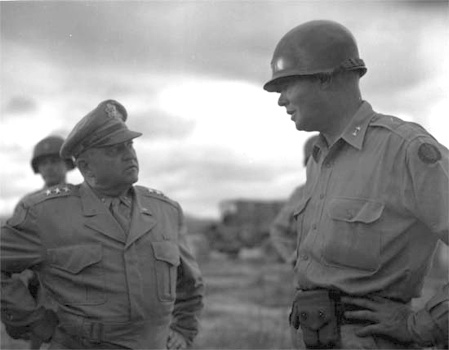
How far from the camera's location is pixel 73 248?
4.07 metres

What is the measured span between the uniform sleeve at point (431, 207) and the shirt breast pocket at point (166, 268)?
180 centimetres

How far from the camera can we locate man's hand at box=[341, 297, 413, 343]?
2715 mm

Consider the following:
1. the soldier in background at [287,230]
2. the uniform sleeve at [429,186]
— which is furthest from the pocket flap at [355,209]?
the soldier in background at [287,230]

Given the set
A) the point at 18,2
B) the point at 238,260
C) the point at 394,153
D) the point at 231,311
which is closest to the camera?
the point at 394,153

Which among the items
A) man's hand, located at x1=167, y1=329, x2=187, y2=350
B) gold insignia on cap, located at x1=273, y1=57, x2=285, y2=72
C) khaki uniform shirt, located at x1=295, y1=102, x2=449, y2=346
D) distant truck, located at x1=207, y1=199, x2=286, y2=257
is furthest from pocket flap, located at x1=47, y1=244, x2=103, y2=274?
distant truck, located at x1=207, y1=199, x2=286, y2=257

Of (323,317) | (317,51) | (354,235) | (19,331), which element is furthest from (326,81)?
(19,331)

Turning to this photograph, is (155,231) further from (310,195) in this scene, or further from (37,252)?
(310,195)

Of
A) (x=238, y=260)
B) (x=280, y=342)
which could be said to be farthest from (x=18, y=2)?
(x=238, y=260)

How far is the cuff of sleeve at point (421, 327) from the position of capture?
2.63m

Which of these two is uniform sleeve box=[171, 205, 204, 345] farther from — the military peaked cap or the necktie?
the military peaked cap

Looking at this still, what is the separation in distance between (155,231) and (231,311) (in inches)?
359

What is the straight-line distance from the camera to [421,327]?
265 centimetres

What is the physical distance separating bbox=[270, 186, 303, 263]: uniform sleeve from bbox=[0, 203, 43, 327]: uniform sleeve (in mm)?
3291

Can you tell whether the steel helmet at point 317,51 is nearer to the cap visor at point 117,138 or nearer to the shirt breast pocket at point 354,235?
the shirt breast pocket at point 354,235
